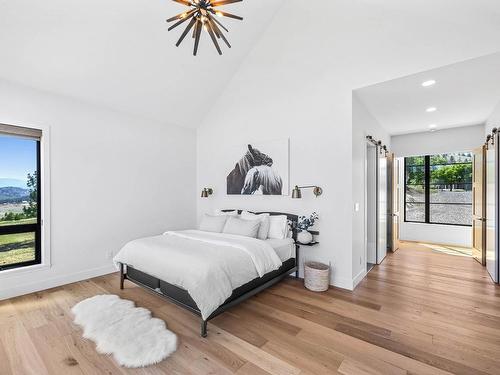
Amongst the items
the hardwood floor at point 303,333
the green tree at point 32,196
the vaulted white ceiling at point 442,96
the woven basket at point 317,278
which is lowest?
the hardwood floor at point 303,333

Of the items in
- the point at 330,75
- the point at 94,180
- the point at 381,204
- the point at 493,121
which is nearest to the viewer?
the point at 330,75

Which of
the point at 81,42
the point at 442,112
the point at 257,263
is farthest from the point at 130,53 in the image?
the point at 442,112

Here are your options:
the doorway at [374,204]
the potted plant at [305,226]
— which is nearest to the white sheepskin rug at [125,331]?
the potted plant at [305,226]

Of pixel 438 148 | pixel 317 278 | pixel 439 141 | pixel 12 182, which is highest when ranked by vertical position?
pixel 439 141

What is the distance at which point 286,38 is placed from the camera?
3951mm

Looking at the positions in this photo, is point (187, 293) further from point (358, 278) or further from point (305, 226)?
point (358, 278)

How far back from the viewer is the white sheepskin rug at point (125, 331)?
2008mm

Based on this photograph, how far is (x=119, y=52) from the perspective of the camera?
3.41 meters

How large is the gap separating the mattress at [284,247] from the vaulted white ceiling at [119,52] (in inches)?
125

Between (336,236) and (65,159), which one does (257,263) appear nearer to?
(336,236)

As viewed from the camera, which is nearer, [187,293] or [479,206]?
[187,293]

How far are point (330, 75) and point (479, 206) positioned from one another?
3.66 m

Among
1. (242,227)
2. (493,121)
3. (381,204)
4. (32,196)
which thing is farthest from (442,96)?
(32,196)

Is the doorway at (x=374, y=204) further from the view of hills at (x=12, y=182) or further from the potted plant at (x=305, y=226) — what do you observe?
the view of hills at (x=12, y=182)
